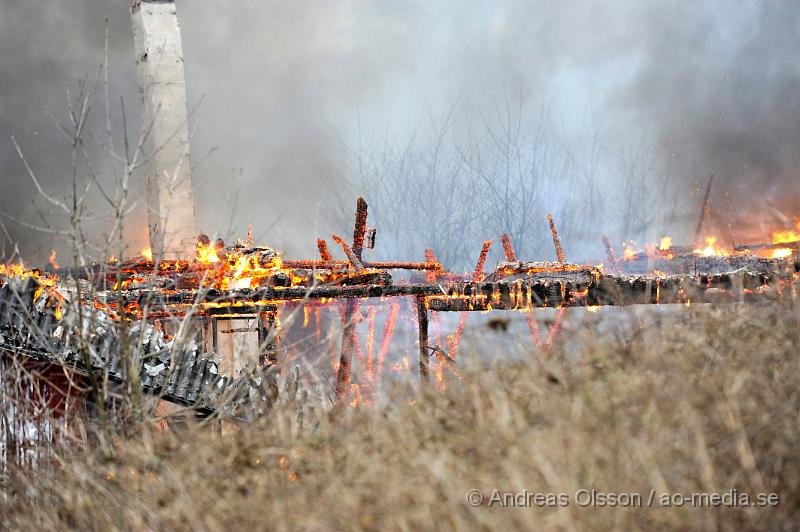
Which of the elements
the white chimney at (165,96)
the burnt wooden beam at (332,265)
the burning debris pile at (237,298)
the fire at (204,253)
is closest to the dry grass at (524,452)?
the burning debris pile at (237,298)

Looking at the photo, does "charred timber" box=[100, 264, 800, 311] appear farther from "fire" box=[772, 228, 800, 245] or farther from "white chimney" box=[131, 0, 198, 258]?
"fire" box=[772, 228, 800, 245]

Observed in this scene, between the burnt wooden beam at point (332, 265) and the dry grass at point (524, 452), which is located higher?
the burnt wooden beam at point (332, 265)

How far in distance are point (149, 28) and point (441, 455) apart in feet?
40.9

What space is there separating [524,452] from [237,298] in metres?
7.23

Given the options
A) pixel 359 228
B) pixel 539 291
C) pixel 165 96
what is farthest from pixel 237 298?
pixel 165 96

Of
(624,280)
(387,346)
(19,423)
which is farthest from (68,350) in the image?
(387,346)

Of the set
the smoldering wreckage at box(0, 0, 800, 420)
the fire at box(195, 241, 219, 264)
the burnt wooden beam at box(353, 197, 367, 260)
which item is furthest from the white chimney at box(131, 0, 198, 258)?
the burnt wooden beam at box(353, 197, 367, 260)

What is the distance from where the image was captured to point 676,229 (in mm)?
31328

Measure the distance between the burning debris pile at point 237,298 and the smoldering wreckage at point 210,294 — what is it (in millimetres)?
21

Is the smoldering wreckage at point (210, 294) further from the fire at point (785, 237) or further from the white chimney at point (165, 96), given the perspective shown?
the fire at point (785, 237)

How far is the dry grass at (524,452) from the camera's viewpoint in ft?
13.7

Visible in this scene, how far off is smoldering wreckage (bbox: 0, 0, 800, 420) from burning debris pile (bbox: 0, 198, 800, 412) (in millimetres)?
21

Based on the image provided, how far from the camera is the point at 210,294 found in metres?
11.1

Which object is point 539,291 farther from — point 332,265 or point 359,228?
point 332,265
